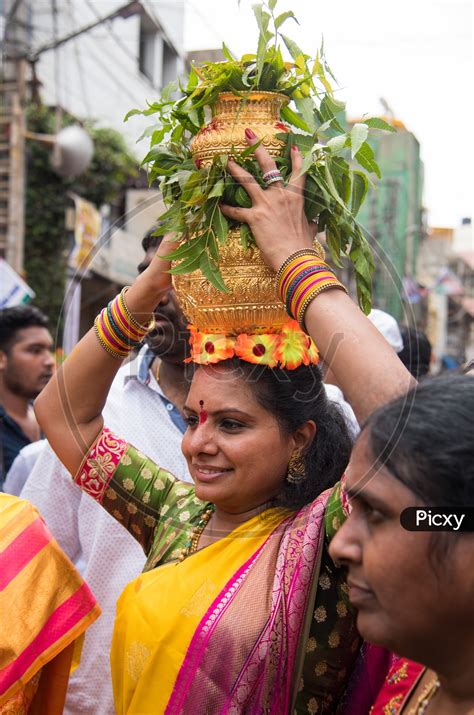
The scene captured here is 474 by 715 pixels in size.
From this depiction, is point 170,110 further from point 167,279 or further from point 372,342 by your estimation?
point 372,342

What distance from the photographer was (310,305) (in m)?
1.79

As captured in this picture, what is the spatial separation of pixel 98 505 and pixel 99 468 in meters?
0.72

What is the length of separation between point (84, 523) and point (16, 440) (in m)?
2.16

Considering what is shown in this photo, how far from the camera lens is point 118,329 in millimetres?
2354

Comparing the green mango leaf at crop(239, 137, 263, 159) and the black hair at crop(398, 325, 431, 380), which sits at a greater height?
the green mango leaf at crop(239, 137, 263, 159)

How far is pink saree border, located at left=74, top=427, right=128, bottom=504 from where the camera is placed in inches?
93.0

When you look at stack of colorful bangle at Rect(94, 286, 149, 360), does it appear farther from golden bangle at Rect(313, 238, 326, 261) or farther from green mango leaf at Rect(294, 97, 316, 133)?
green mango leaf at Rect(294, 97, 316, 133)

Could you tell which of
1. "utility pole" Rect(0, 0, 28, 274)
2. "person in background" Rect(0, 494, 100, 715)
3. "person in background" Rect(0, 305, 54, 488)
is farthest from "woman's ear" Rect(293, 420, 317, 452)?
"utility pole" Rect(0, 0, 28, 274)

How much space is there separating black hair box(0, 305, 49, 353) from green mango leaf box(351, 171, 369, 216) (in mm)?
3873

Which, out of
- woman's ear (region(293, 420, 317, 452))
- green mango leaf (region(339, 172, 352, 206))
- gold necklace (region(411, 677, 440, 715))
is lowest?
gold necklace (region(411, 677, 440, 715))

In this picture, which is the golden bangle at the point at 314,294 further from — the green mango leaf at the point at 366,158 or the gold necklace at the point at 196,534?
the gold necklace at the point at 196,534

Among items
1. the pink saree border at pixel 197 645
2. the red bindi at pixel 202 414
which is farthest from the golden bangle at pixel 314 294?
the pink saree border at pixel 197 645

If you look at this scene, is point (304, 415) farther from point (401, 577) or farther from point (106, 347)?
point (401, 577)

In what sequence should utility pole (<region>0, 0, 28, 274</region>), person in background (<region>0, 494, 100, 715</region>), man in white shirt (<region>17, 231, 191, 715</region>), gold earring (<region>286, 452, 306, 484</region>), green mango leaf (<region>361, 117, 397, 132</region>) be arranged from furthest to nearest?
utility pole (<region>0, 0, 28, 274</region>), man in white shirt (<region>17, 231, 191, 715</region>), gold earring (<region>286, 452, 306, 484</region>), person in background (<region>0, 494, 100, 715</region>), green mango leaf (<region>361, 117, 397, 132</region>)
